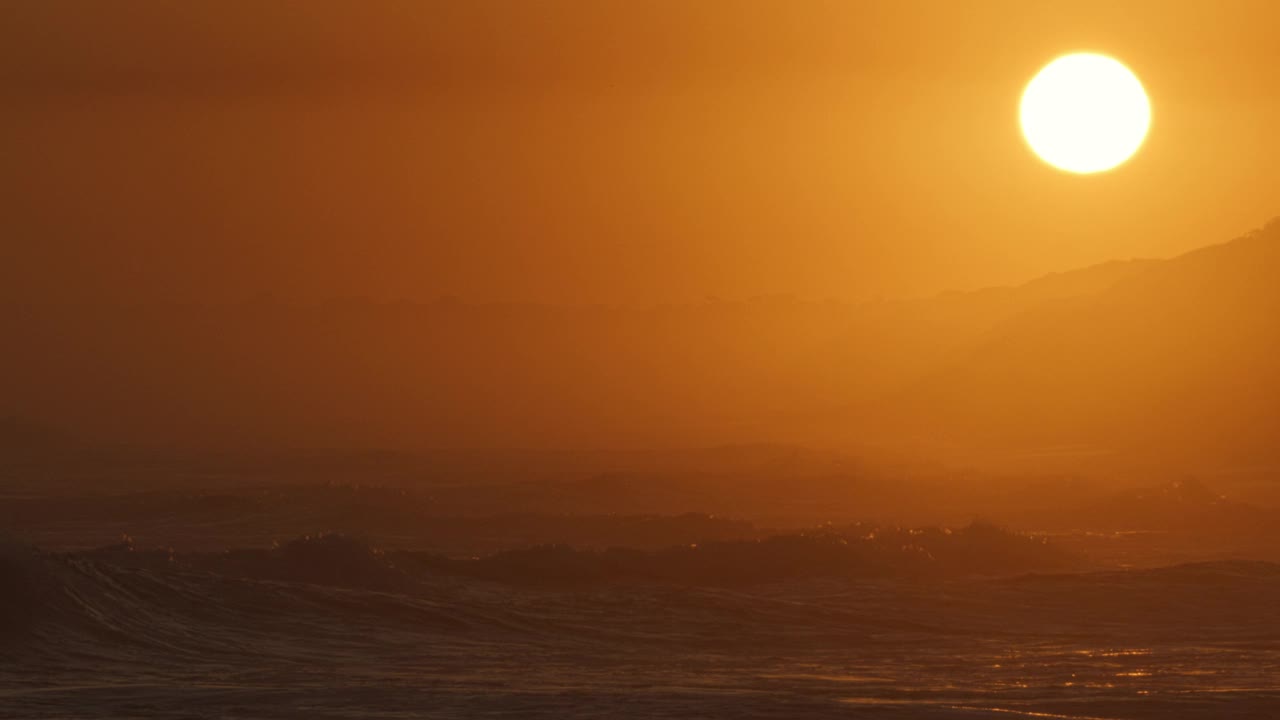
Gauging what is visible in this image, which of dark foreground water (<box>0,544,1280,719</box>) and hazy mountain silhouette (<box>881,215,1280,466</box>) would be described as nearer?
dark foreground water (<box>0,544,1280,719</box>)

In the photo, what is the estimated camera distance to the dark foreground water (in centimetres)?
1859

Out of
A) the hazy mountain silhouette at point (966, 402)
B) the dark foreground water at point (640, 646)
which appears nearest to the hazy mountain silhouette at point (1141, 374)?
the hazy mountain silhouette at point (966, 402)

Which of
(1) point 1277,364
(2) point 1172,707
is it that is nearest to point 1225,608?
(2) point 1172,707

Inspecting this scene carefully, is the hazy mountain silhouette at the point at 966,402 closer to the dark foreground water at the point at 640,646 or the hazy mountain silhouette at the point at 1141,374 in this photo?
the hazy mountain silhouette at the point at 1141,374

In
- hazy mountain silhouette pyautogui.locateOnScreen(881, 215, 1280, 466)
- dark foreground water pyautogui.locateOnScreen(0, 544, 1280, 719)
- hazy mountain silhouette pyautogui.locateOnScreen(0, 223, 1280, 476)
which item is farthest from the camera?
hazy mountain silhouette pyautogui.locateOnScreen(0, 223, 1280, 476)

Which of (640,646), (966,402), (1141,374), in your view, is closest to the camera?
(640,646)

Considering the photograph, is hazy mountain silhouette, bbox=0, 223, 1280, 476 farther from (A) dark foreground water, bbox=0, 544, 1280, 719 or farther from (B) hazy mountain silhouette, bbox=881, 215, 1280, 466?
(A) dark foreground water, bbox=0, 544, 1280, 719

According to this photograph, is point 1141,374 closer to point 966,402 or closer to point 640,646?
point 966,402

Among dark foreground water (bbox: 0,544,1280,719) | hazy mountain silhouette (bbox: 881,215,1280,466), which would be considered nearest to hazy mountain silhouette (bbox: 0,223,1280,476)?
→ hazy mountain silhouette (bbox: 881,215,1280,466)

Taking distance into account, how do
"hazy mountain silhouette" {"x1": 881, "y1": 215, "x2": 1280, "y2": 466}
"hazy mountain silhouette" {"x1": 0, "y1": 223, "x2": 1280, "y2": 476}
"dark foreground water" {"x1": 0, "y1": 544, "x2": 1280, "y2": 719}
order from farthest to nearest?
"hazy mountain silhouette" {"x1": 0, "y1": 223, "x2": 1280, "y2": 476} < "hazy mountain silhouette" {"x1": 881, "y1": 215, "x2": 1280, "y2": 466} < "dark foreground water" {"x1": 0, "y1": 544, "x2": 1280, "y2": 719}

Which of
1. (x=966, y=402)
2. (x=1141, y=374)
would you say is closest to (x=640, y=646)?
(x=1141, y=374)

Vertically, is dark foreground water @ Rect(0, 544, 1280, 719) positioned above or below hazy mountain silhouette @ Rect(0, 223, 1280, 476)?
below

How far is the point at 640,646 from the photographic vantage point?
2425 cm

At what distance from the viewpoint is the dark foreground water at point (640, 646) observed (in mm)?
18594
